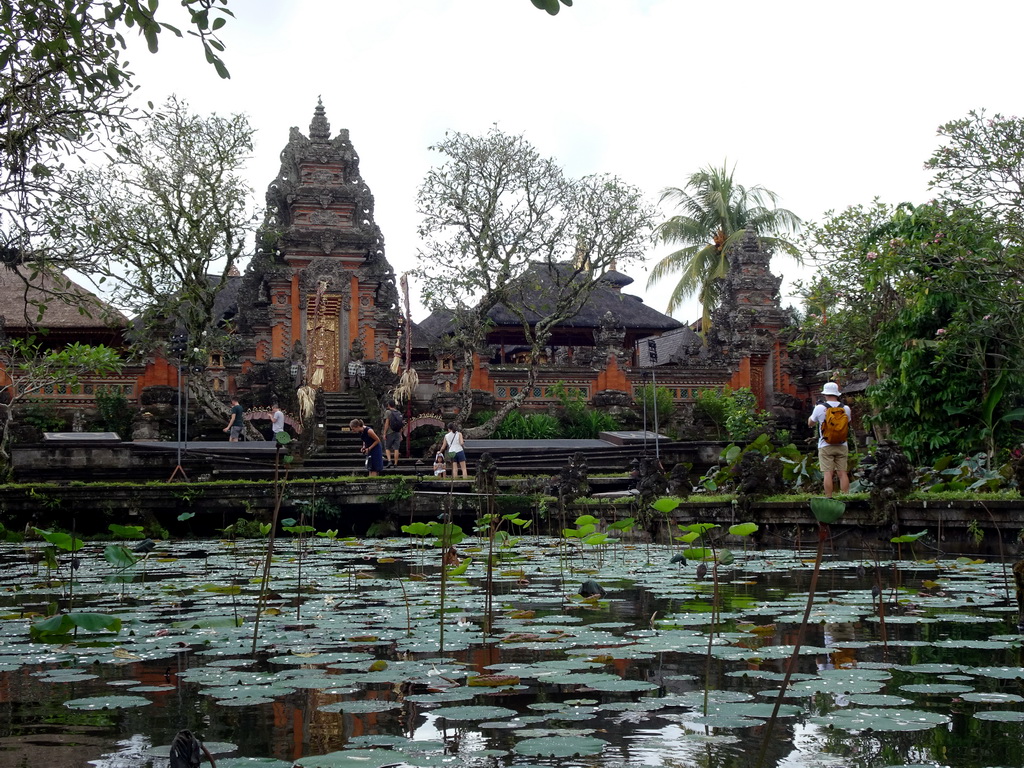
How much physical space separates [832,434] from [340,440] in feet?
48.6

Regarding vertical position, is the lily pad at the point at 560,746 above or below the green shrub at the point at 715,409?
below

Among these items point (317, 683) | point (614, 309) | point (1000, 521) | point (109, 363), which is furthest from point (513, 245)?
point (317, 683)

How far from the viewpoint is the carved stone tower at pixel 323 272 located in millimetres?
27828

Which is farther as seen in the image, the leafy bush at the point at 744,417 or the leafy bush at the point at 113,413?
the leafy bush at the point at 744,417

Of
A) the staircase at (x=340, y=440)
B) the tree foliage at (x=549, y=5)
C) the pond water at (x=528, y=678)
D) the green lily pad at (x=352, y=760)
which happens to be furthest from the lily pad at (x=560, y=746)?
the staircase at (x=340, y=440)

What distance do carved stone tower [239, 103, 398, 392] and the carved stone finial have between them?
28mm

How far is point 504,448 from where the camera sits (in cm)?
2269

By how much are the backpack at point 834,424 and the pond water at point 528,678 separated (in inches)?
168

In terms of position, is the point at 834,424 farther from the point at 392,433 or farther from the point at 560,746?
the point at 392,433

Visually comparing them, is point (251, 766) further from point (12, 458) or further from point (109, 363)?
point (12, 458)

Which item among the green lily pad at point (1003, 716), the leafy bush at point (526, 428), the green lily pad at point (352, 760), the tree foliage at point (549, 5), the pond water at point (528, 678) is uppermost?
the tree foliage at point (549, 5)

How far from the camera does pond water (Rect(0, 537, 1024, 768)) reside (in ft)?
8.16

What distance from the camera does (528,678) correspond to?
3367 mm

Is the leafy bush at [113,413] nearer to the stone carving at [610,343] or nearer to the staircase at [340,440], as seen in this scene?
the staircase at [340,440]
